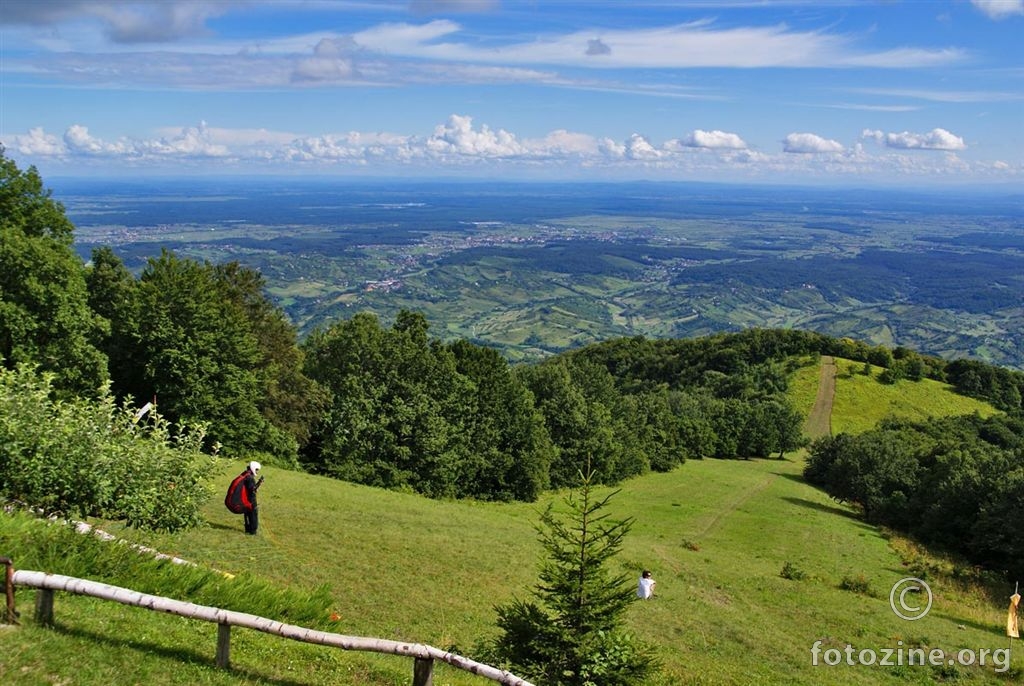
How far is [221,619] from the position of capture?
9641 mm

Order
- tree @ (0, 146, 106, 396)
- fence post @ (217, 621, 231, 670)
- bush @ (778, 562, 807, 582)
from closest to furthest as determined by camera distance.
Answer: fence post @ (217, 621, 231, 670) < tree @ (0, 146, 106, 396) < bush @ (778, 562, 807, 582)

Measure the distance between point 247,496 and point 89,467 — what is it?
22.1 ft

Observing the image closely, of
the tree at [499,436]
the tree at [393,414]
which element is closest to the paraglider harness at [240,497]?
the tree at [393,414]

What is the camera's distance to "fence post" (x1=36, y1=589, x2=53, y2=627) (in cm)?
975

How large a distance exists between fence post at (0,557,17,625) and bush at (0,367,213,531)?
4.66m

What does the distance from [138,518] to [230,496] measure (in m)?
5.96

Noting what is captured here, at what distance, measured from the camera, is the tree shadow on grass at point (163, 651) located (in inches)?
387

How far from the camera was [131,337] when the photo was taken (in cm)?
3725

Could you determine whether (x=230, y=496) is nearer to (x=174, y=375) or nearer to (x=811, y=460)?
(x=174, y=375)

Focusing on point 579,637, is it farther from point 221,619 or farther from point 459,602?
point 459,602

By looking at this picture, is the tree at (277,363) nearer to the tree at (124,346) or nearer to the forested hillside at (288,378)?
the forested hillside at (288,378)

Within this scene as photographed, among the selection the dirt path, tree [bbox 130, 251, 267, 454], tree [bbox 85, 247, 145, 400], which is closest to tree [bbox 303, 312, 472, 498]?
tree [bbox 130, 251, 267, 454]

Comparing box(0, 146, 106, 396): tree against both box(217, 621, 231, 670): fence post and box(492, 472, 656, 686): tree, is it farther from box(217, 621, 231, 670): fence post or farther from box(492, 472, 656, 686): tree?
box(492, 472, 656, 686): tree

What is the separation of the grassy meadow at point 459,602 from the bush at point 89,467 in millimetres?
1235
